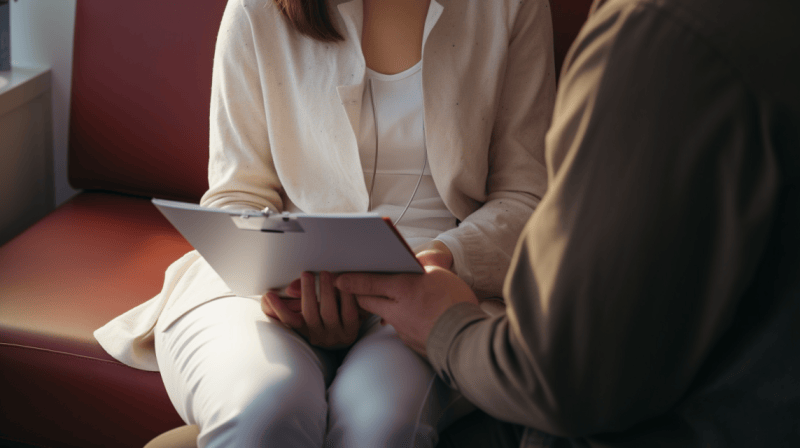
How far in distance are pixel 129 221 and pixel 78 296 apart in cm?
33

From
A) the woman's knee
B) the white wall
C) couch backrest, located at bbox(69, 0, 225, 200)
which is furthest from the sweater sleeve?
the white wall

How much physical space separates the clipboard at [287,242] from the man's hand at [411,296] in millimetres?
14

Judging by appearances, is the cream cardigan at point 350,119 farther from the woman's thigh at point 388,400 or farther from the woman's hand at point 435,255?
the woman's thigh at point 388,400

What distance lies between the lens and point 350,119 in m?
1.05

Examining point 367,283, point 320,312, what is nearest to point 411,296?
point 367,283

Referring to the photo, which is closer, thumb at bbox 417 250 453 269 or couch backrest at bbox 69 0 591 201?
thumb at bbox 417 250 453 269

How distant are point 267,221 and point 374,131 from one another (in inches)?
16.4

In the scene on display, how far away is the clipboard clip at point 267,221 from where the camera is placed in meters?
0.69

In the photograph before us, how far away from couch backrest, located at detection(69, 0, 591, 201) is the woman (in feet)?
1.32

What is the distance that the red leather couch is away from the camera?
1.04 metres

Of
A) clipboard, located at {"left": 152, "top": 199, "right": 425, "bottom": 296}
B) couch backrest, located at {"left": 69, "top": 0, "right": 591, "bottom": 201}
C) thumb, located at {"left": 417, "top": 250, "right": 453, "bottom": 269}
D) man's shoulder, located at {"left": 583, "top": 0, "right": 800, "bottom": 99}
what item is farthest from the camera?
couch backrest, located at {"left": 69, "top": 0, "right": 591, "bottom": 201}

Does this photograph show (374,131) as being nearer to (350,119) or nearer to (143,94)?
(350,119)

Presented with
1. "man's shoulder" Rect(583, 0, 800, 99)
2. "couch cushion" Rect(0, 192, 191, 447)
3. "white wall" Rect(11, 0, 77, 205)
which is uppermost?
"man's shoulder" Rect(583, 0, 800, 99)

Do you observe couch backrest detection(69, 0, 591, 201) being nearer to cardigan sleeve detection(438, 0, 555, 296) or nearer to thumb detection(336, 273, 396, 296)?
cardigan sleeve detection(438, 0, 555, 296)
